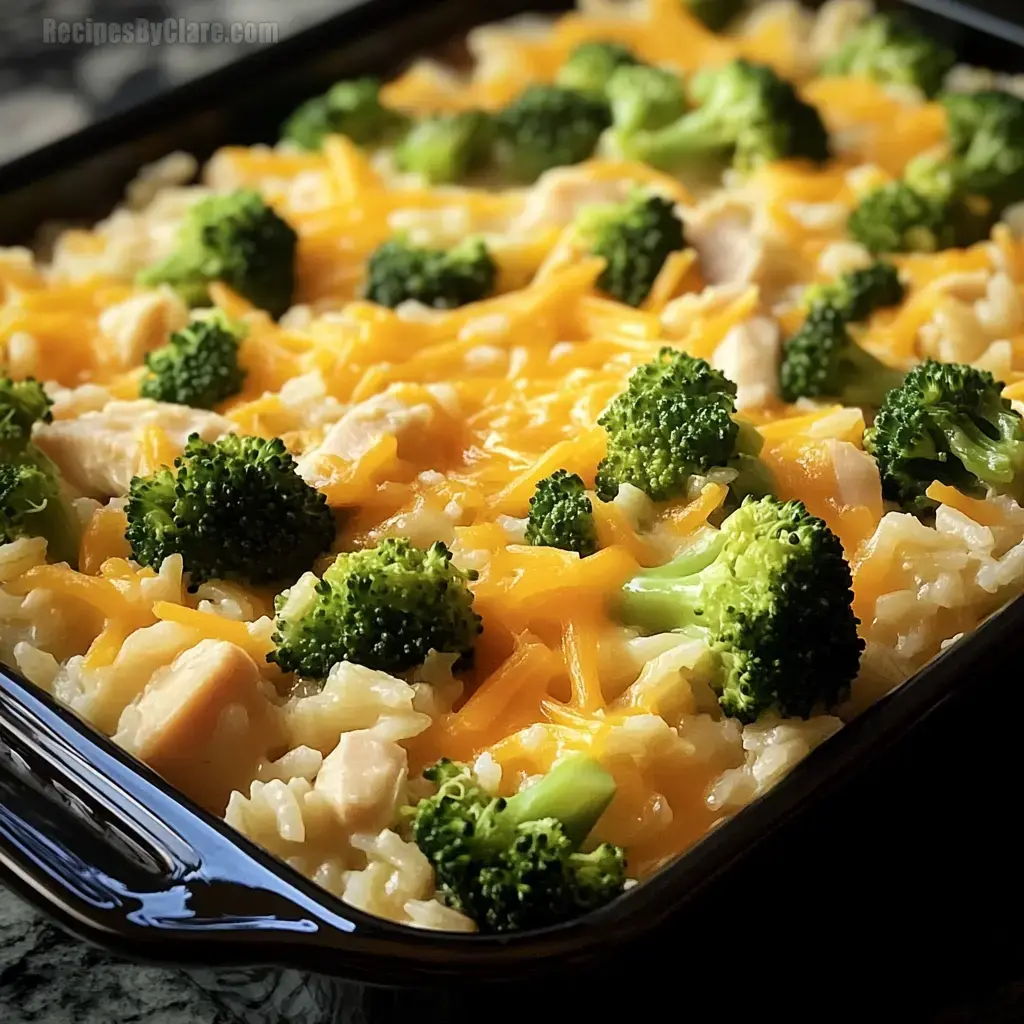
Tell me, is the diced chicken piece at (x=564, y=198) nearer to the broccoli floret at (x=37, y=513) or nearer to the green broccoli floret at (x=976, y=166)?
the green broccoli floret at (x=976, y=166)

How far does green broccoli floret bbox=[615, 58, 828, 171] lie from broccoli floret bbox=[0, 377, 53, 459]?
1590mm

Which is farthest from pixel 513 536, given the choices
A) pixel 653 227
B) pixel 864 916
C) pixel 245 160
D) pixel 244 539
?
pixel 245 160

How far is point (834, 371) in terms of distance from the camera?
293cm

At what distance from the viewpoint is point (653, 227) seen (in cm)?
327

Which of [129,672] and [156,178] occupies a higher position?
[129,672]

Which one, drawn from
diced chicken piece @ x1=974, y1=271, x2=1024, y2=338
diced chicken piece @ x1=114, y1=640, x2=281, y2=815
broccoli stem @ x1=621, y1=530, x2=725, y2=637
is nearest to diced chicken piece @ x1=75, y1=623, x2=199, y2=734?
diced chicken piece @ x1=114, y1=640, x2=281, y2=815

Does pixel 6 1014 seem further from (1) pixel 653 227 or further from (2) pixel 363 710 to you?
(1) pixel 653 227

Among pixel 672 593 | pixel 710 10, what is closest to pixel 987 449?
pixel 672 593

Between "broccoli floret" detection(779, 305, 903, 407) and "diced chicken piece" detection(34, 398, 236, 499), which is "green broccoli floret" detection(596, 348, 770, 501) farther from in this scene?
"diced chicken piece" detection(34, 398, 236, 499)

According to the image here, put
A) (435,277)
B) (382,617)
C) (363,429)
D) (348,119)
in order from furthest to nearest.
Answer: (348,119) < (435,277) < (363,429) < (382,617)

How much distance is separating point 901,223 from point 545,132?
929 millimetres

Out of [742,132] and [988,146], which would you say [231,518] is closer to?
[742,132]

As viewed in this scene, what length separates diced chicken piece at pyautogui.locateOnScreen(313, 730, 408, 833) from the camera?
6.98 feet

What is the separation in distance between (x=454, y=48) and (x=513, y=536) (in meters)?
2.33
